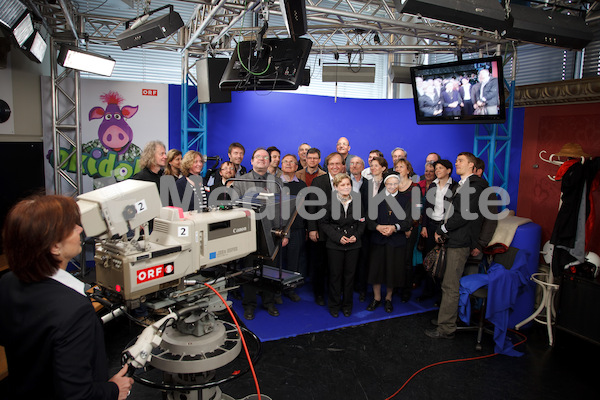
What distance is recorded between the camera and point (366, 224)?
446cm

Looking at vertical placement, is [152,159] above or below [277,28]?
below

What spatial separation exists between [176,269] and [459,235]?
2897 millimetres

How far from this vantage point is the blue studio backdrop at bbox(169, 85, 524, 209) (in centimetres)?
627

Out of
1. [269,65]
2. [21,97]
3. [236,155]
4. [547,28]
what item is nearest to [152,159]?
[236,155]

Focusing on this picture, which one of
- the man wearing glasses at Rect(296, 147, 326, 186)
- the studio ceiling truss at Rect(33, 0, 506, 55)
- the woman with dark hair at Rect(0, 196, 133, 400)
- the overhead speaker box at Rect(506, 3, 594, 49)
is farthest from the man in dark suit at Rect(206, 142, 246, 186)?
the woman with dark hair at Rect(0, 196, 133, 400)

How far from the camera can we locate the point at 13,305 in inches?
50.6

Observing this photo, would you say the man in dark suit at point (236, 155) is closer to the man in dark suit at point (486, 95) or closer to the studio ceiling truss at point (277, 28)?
the studio ceiling truss at point (277, 28)

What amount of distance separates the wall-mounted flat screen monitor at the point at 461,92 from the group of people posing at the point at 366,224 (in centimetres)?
56

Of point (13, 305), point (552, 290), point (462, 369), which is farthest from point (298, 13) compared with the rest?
point (552, 290)

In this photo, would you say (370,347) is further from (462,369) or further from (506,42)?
(506,42)

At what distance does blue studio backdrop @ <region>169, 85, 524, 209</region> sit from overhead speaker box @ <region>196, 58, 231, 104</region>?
60 cm

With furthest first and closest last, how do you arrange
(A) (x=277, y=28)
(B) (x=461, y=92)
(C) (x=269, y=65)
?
(A) (x=277, y=28) < (B) (x=461, y=92) < (C) (x=269, y=65)

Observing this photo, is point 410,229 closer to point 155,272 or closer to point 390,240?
point 390,240

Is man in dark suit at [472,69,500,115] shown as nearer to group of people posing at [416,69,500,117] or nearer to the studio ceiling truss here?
group of people posing at [416,69,500,117]
